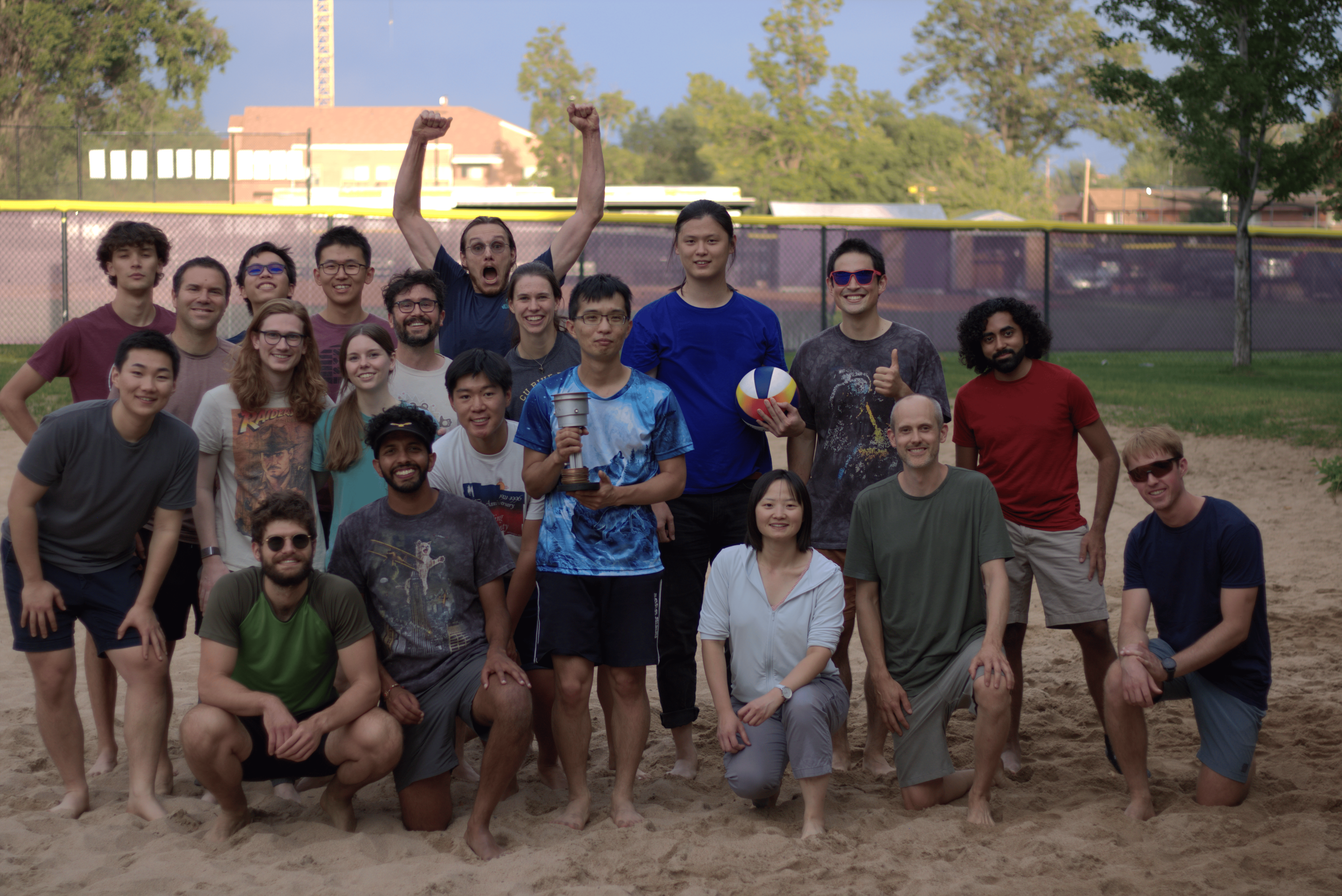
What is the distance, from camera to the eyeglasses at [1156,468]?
366cm

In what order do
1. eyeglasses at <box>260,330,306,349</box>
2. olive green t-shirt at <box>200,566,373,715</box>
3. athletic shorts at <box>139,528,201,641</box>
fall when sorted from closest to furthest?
1. olive green t-shirt at <box>200,566,373,715</box>
2. eyeglasses at <box>260,330,306,349</box>
3. athletic shorts at <box>139,528,201,641</box>

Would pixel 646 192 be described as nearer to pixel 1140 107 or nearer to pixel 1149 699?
pixel 1140 107

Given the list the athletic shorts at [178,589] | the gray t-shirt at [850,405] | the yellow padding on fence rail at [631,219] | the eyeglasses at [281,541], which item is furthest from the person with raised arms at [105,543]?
the yellow padding on fence rail at [631,219]

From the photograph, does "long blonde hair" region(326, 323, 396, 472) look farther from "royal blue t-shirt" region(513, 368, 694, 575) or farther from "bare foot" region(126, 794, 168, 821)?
"bare foot" region(126, 794, 168, 821)

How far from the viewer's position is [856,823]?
12.2ft

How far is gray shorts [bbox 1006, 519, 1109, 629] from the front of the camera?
4.12 meters

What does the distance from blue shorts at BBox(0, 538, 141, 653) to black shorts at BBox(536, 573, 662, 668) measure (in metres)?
1.41

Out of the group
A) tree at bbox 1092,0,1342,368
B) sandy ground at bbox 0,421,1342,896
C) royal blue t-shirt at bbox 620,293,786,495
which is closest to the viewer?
sandy ground at bbox 0,421,1342,896

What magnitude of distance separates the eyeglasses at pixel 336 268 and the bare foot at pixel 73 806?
82.8 inches

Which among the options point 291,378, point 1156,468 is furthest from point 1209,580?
point 291,378

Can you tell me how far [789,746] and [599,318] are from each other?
60.8 inches

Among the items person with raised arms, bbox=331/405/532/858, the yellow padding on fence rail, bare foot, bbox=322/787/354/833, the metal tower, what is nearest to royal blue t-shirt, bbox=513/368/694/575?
person with raised arms, bbox=331/405/532/858

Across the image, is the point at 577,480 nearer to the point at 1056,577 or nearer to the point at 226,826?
the point at 226,826

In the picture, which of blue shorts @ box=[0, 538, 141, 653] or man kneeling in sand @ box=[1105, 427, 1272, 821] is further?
blue shorts @ box=[0, 538, 141, 653]
